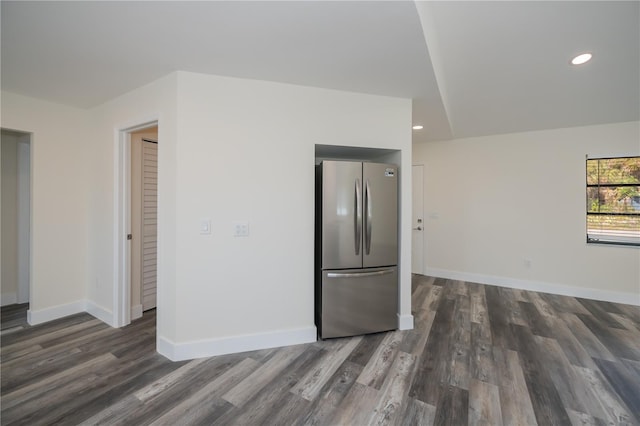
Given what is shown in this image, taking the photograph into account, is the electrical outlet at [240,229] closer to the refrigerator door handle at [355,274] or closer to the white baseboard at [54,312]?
the refrigerator door handle at [355,274]

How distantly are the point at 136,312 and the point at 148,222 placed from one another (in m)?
1.06

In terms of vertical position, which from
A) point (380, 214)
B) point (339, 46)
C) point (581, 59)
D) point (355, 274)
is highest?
point (581, 59)

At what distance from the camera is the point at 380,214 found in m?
2.83

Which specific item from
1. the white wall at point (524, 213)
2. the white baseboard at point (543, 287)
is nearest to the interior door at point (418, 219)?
the white wall at point (524, 213)

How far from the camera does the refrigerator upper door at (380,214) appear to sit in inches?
109

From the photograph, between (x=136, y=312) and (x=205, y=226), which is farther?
(x=136, y=312)

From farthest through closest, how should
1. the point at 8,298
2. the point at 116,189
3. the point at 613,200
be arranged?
the point at 613,200, the point at 8,298, the point at 116,189

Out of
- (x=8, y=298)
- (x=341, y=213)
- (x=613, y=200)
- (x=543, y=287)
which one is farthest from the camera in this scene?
(x=543, y=287)

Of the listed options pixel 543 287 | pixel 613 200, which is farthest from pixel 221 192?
pixel 613 200

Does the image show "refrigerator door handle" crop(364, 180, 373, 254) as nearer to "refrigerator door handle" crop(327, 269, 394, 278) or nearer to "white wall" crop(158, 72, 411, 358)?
"refrigerator door handle" crop(327, 269, 394, 278)

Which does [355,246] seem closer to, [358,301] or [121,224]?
[358,301]

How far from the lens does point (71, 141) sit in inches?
129

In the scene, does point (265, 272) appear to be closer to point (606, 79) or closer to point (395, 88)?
point (395, 88)

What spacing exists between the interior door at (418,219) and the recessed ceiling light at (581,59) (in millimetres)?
2886
